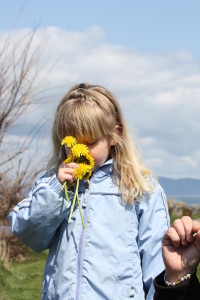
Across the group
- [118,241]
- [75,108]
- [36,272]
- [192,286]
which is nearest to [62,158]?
[75,108]

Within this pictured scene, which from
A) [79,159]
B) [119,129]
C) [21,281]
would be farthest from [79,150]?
[21,281]

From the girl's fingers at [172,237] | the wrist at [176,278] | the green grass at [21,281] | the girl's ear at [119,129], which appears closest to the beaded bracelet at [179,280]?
the wrist at [176,278]

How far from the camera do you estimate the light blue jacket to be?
10.0 ft

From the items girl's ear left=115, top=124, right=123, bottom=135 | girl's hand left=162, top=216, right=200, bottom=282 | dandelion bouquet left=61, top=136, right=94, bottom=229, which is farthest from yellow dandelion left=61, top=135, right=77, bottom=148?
girl's hand left=162, top=216, right=200, bottom=282

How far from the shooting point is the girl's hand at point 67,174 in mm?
3168

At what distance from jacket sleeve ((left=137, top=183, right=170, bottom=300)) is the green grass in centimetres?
422

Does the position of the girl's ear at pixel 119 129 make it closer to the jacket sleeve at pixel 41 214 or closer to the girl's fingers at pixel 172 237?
the jacket sleeve at pixel 41 214

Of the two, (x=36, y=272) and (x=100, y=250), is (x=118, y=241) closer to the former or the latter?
(x=100, y=250)

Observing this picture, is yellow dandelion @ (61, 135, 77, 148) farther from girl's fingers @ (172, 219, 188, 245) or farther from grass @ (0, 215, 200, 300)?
grass @ (0, 215, 200, 300)

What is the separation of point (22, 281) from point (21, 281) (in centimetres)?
2

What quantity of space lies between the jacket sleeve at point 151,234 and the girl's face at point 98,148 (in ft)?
0.97

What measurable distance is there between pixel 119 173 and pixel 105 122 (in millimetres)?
273

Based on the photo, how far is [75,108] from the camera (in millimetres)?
3336

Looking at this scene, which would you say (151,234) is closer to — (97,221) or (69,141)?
(97,221)
